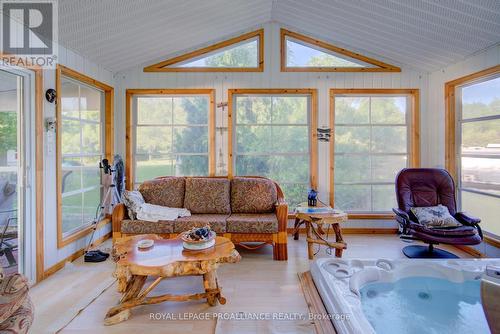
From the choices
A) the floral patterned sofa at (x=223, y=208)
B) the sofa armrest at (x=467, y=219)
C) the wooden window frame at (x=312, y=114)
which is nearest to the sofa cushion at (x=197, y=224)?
the floral patterned sofa at (x=223, y=208)

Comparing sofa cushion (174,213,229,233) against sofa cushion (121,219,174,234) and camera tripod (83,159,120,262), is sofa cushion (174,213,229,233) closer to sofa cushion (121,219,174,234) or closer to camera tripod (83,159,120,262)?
sofa cushion (121,219,174,234)

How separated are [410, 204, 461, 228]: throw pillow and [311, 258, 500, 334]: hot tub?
2.27 feet

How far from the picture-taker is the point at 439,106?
14.5 ft

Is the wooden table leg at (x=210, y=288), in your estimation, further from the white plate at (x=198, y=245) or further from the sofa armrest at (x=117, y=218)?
the sofa armrest at (x=117, y=218)

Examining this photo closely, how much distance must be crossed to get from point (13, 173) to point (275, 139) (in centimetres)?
331

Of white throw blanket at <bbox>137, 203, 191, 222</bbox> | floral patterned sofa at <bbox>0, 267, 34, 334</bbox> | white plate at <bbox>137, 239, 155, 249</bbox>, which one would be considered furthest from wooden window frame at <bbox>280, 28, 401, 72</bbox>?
floral patterned sofa at <bbox>0, 267, 34, 334</bbox>

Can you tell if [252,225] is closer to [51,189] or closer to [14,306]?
[51,189]

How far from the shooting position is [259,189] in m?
4.20

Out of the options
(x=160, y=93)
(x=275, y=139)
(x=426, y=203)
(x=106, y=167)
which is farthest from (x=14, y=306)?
(x=426, y=203)

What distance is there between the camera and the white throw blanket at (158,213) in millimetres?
3684

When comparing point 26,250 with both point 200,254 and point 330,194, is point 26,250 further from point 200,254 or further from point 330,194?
point 330,194

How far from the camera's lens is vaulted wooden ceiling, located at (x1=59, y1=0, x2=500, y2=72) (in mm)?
3076

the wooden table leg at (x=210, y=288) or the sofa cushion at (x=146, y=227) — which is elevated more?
the sofa cushion at (x=146, y=227)

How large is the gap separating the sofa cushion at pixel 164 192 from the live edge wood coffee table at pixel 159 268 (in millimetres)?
1538
